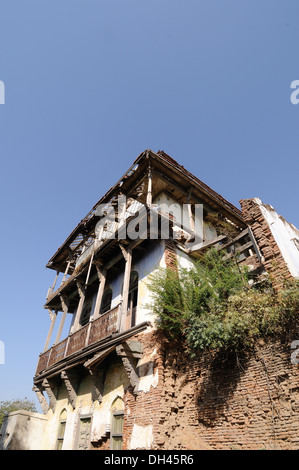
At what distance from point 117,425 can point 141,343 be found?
9.16ft

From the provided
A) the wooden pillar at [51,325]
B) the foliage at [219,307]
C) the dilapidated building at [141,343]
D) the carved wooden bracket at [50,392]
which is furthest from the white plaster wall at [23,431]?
the foliage at [219,307]

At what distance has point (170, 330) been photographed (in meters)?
8.32

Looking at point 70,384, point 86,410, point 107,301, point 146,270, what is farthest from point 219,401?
point 107,301

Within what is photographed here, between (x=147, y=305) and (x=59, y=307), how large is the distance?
980 centimetres

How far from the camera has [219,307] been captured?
730cm

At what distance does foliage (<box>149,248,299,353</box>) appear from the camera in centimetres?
631

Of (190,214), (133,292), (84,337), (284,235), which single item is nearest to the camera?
(284,235)

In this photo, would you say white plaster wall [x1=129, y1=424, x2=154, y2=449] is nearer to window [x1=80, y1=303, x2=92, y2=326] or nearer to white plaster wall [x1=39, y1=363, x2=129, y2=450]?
white plaster wall [x1=39, y1=363, x2=129, y2=450]

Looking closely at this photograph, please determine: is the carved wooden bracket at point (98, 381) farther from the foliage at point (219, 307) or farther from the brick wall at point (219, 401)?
the foliage at point (219, 307)

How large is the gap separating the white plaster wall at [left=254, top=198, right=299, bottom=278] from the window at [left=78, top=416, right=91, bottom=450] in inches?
352

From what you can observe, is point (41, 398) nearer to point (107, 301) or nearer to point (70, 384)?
point (70, 384)

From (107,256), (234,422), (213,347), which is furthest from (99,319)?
(234,422)

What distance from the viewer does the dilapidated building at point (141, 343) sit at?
22.7 ft

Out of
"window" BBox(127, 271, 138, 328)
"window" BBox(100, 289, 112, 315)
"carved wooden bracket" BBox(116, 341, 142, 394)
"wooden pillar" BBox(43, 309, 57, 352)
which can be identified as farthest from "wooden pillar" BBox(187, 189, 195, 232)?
"wooden pillar" BBox(43, 309, 57, 352)
